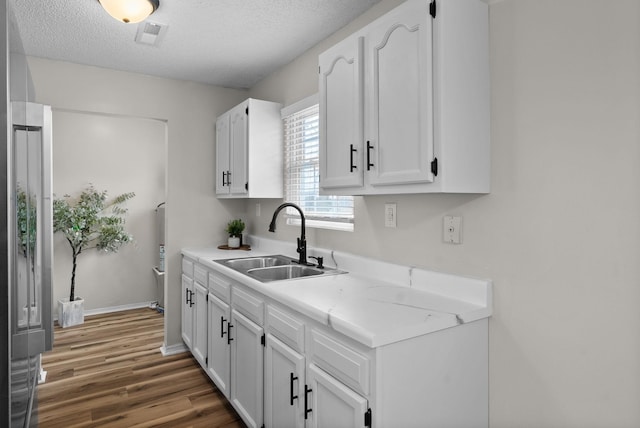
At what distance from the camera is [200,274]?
2.97 metres

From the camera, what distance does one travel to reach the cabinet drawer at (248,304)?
80.0 inches

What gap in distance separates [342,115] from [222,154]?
1789mm

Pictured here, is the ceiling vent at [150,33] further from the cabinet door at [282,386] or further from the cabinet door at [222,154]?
the cabinet door at [282,386]

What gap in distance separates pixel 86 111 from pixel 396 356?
3032mm

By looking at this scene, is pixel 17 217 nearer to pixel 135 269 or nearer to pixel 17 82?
pixel 17 82

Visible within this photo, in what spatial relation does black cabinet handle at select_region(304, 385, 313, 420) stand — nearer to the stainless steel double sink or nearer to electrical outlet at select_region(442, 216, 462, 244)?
the stainless steel double sink

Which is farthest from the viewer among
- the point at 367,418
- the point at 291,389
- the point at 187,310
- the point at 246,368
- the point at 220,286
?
the point at 187,310

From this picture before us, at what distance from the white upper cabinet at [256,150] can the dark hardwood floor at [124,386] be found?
1.43 meters

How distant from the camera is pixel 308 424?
1.62 meters

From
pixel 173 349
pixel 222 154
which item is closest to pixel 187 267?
pixel 173 349

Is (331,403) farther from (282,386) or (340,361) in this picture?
(282,386)

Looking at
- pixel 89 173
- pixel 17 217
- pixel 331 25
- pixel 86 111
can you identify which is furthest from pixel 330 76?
pixel 89 173

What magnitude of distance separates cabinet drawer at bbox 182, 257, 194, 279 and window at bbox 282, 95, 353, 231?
87 cm

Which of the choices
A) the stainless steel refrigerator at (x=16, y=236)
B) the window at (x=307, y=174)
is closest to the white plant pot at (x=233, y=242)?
the window at (x=307, y=174)
